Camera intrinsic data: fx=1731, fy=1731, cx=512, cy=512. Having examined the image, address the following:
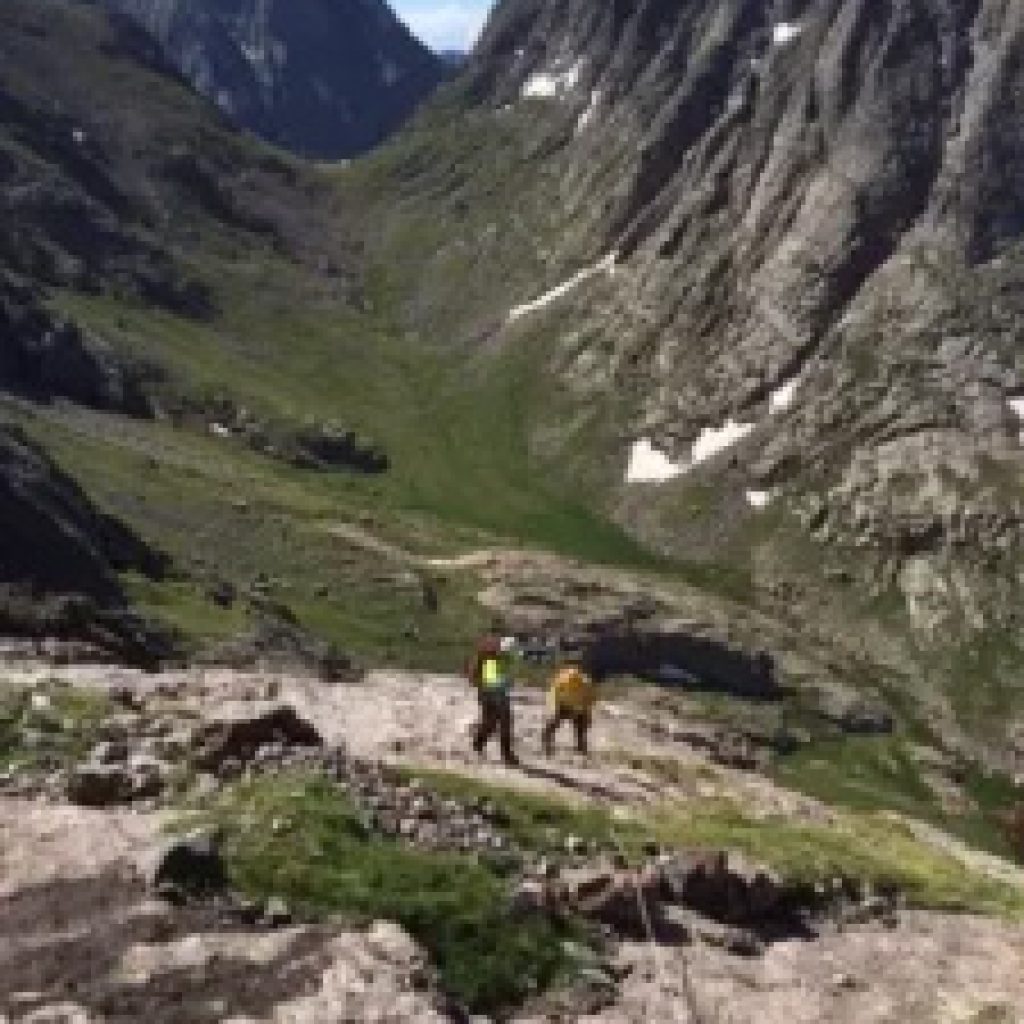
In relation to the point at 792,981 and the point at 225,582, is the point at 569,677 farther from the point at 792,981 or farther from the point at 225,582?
the point at 225,582

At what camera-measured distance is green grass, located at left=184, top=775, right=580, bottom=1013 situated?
93.7ft

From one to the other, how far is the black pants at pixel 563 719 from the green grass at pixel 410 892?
15.0 meters

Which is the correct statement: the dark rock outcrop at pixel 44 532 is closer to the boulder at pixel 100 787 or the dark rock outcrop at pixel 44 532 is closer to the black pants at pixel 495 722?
the black pants at pixel 495 722

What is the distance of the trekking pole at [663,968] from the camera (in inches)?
1150

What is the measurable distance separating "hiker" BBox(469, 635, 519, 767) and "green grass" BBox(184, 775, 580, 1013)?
11032 millimetres

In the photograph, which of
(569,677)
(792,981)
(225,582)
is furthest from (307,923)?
(225,582)

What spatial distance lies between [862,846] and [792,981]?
1473 cm

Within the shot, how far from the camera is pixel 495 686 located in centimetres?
4247

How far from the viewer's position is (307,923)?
2861 cm

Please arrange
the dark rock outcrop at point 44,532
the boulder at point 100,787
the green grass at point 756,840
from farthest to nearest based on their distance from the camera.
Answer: the dark rock outcrop at point 44,532
the green grass at point 756,840
the boulder at point 100,787

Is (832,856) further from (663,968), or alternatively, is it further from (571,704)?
(663,968)

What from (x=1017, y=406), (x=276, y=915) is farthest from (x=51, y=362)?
(x=276, y=915)

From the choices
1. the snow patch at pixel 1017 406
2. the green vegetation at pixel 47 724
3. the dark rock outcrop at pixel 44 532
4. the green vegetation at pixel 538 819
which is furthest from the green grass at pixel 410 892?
the snow patch at pixel 1017 406

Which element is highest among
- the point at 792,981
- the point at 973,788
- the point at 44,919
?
the point at 792,981
